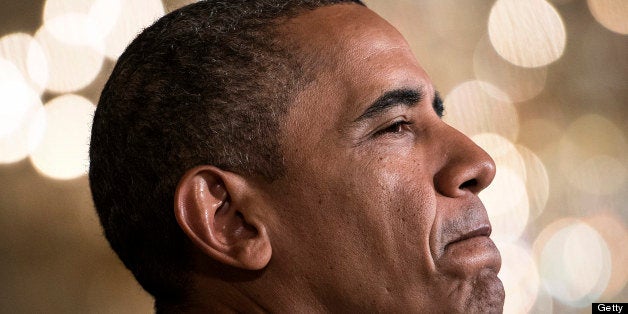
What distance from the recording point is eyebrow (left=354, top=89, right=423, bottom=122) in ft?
3.02

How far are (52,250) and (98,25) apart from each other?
44cm

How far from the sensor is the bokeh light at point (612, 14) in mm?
1760

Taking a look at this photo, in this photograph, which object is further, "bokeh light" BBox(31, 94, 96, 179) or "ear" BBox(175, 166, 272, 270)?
"bokeh light" BBox(31, 94, 96, 179)

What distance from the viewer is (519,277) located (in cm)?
168

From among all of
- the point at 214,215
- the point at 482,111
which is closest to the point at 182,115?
the point at 214,215

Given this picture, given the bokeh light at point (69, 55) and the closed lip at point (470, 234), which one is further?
the bokeh light at point (69, 55)

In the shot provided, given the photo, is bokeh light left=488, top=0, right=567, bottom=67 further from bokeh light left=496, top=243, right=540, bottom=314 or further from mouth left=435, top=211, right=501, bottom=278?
mouth left=435, top=211, right=501, bottom=278

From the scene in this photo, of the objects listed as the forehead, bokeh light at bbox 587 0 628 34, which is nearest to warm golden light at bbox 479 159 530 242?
bokeh light at bbox 587 0 628 34

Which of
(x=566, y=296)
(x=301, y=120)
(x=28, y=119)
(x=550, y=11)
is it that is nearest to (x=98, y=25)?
(x=28, y=119)

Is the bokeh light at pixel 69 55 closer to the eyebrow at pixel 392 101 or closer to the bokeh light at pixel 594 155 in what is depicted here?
the eyebrow at pixel 392 101

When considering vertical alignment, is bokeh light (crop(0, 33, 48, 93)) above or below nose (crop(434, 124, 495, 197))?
below

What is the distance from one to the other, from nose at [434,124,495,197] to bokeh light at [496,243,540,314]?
0.81 meters

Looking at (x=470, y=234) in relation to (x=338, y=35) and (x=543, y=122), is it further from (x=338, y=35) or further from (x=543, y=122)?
(x=543, y=122)

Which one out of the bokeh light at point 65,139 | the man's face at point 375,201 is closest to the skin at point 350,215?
the man's face at point 375,201
